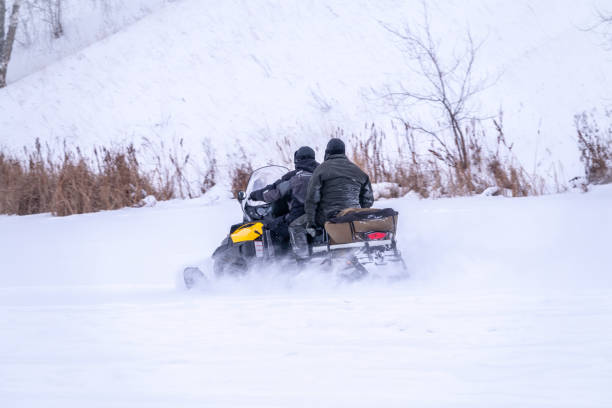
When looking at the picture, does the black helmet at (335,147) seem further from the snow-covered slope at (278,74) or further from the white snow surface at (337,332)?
the snow-covered slope at (278,74)

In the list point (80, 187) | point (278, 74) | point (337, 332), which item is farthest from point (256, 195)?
point (278, 74)

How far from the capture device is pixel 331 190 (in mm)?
6266

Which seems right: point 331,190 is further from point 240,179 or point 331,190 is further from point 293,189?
point 240,179

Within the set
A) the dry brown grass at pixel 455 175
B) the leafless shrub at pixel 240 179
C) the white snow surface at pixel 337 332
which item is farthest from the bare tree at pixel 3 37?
the white snow surface at pixel 337 332

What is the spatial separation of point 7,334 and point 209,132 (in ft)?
54.6

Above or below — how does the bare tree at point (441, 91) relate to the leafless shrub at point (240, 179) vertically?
above

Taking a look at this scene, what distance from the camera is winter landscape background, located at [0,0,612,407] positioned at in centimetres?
318

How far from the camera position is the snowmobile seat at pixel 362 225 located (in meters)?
5.84

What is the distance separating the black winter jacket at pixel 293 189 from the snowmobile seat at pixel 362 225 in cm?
74

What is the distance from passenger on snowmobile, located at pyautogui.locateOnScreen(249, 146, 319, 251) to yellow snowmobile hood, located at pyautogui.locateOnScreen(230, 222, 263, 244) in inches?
4.3

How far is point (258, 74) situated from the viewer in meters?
23.3

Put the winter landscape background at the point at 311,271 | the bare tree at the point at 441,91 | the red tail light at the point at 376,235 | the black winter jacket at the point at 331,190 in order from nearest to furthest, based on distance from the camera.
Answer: the winter landscape background at the point at 311,271, the red tail light at the point at 376,235, the black winter jacket at the point at 331,190, the bare tree at the point at 441,91

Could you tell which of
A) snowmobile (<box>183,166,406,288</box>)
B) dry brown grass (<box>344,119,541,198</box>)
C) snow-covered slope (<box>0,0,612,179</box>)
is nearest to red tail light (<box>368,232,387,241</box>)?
snowmobile (<box>183,166,406,288</box>)

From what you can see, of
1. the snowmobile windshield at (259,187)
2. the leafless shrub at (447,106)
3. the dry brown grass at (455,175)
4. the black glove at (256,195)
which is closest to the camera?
the black glove at (256,195)
